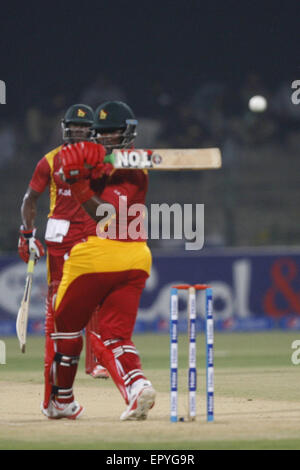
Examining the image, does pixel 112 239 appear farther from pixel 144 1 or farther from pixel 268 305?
pixel 144 1

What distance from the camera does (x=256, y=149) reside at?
22.3m

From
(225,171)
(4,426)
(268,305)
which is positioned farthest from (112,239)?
(225,171)

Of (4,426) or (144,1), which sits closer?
(4,426)

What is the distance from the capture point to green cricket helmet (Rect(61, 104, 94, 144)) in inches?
341

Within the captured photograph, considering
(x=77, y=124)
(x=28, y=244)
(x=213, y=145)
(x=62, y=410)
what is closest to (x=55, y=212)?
(x=28, y=244)

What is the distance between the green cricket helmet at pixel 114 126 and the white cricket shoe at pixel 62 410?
6.02ft

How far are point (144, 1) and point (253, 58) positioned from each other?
3011mm

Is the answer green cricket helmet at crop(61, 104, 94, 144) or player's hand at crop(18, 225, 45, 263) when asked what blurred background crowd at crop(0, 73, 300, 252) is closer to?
green cricket helmet at crop(61, 104, 94, 144)

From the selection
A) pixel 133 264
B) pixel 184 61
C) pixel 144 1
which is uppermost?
pixel 144 1

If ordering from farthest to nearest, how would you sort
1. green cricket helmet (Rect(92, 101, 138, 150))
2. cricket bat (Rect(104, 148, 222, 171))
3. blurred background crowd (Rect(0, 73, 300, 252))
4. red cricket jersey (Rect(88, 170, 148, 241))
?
1. blurred background crowd (Rect(0, 73, 300, 252))
2. green cricket helmet (Rect(92, 101, 138, 150))
3. red cricket jersey (Rect(88, 170, 148, 241))
4. cricket bat (Rect(104, 148, 222, 171))

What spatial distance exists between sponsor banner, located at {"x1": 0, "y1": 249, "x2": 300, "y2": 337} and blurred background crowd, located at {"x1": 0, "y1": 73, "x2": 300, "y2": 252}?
4.14 feet

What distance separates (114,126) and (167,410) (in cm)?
223

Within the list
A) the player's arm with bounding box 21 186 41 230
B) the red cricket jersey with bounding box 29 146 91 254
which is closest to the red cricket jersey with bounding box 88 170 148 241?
the red cricket jersey with bounding box 29 146 91 254

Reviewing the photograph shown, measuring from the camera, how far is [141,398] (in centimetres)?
691
